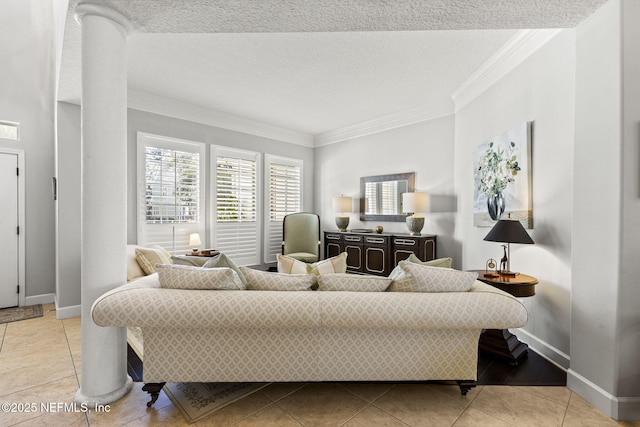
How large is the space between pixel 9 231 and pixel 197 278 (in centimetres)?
382

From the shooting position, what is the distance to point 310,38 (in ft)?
9.39

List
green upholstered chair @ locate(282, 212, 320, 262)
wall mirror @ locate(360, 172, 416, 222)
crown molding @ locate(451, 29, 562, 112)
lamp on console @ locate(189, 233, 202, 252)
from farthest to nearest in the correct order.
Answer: green upholstered chair @ locate(282, 212, 320, 262) < wall mirror @ locate(360, 172, 416, 222) < lamp on console @ locate(189, 233, 202, 252) < crown molding @ locate(451, 29, 562, 112)

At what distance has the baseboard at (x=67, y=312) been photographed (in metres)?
3.53

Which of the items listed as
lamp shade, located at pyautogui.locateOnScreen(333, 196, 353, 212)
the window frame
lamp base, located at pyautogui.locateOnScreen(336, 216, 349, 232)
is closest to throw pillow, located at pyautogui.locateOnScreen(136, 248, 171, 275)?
the window frame

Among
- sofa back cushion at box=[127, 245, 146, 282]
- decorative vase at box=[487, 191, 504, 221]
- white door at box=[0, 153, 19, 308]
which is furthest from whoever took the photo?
white door at box=[0, 153, 19, 308]

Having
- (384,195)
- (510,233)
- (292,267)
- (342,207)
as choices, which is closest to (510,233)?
(510,233)

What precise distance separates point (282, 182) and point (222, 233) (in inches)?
64.4

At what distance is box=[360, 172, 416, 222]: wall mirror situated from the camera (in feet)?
16.6

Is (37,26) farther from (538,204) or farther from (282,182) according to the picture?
(538,204)

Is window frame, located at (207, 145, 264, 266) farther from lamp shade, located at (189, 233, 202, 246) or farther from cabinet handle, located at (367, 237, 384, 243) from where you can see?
cabinet handle, located at (367, 237, 384, 243)

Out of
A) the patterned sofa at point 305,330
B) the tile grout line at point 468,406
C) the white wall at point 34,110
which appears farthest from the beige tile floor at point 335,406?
the white wall at point 34,110

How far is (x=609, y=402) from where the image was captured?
6.07 feet

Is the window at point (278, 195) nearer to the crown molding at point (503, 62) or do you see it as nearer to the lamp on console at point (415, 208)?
the lamp on console at point (415, 208)

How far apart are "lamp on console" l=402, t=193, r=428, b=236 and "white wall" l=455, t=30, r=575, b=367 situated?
52.3 inches
